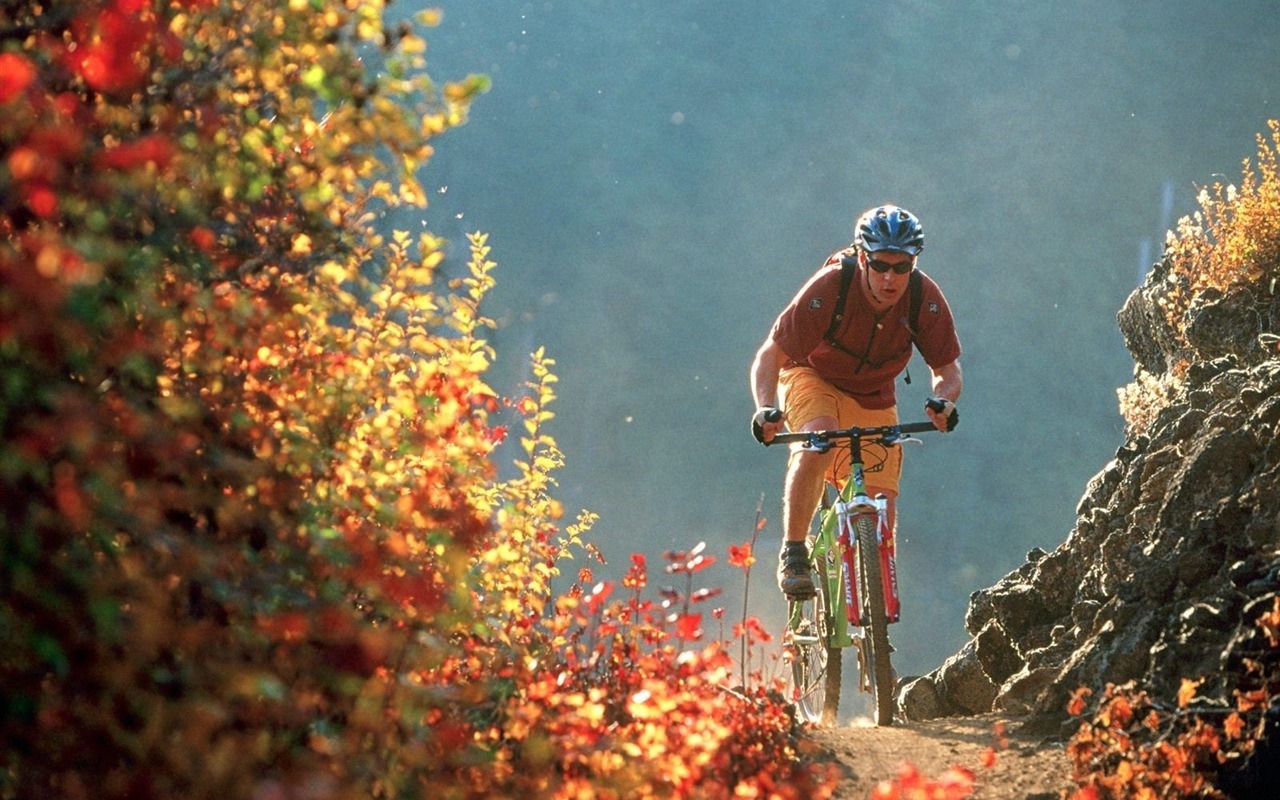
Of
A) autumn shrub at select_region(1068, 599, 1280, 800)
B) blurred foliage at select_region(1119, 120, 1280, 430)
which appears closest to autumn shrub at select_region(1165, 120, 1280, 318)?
blurred foliage at select_region(1119, 120, 1280, 430)

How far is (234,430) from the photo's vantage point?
108 inches

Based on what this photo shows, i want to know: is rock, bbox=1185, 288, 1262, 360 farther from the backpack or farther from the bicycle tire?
the bicycle tire

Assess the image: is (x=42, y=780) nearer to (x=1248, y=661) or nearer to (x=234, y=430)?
(x=234, y=430)

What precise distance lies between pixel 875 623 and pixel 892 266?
2136 millimetres

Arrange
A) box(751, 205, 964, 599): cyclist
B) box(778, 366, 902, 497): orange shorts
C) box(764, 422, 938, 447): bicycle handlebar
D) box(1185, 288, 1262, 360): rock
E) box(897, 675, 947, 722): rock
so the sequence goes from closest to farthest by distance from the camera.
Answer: box(764, 422, 938, 447): bicycle handlebar → box(751, 205, 964, 599): cyclist → box(778, 366, 902, 497): orange shorts → box(897, 675, 947, 722): rock → box(1185, 288, 1262, 360): rock

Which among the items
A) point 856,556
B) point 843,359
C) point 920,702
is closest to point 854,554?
point 856,556

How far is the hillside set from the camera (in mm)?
5488

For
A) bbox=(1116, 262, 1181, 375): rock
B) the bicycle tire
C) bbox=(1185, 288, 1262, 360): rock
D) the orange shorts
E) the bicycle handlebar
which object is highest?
bbox=(1116, 262, 1181, 375): rock

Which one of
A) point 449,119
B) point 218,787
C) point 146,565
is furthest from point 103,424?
point 449,119

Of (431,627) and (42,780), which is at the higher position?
(431,627)

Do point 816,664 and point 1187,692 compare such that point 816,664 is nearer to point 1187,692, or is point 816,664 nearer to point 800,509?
point 800,509

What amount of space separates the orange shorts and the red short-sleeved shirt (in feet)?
0.44

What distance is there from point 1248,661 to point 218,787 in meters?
4.12

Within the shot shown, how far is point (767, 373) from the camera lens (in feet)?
25.0
